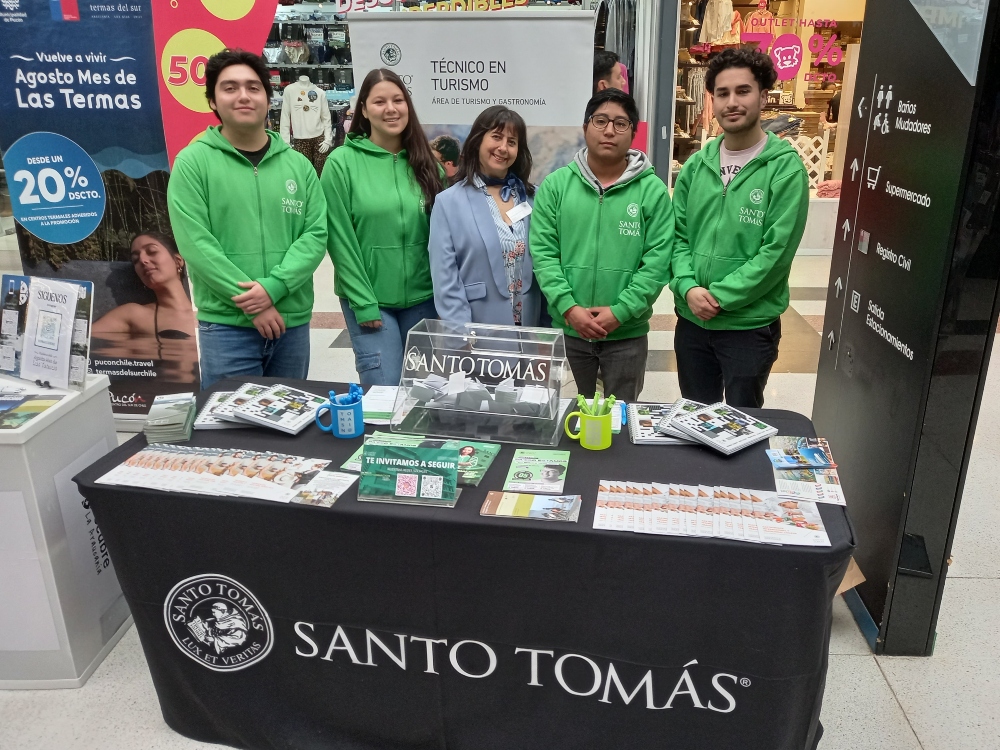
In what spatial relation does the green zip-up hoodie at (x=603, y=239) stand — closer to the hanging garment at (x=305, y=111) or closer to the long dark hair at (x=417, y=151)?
the long dark hair at (x=417, y=151)

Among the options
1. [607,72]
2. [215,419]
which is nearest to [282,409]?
[215,419]

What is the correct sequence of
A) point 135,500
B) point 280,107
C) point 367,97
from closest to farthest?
point 135,500 < point 367,97 < point 280,107

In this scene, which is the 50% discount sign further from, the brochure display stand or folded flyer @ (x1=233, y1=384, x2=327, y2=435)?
folded flyer @ (x1=233, y1=384, x2=327, y2=435)

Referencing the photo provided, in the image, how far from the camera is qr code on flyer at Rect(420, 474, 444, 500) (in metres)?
1.70

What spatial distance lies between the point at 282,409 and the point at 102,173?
1968mm

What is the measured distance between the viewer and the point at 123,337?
144 inches

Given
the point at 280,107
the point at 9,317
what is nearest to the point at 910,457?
the point at 9,317

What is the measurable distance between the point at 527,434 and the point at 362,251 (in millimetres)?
1175

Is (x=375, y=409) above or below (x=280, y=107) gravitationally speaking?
below

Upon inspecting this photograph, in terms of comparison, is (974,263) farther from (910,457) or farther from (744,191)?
(744,191)

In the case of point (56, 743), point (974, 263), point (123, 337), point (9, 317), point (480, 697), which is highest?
point (974, 263)

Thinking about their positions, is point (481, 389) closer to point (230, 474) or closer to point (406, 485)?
point (406, 485)

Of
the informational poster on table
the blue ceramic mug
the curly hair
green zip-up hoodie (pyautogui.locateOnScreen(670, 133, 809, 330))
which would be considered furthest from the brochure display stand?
the curly hair

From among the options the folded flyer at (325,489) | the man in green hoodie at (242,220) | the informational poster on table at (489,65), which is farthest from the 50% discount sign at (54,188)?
the folded flyer at (325,489)
